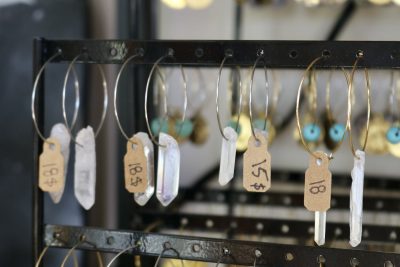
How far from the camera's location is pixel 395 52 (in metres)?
0.70

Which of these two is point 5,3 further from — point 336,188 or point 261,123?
point 336,188

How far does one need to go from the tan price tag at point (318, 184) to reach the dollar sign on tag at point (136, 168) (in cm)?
20

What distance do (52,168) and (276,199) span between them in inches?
27.2

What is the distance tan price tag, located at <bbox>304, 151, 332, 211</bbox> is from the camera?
693 millimetres

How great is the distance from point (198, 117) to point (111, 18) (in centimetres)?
39

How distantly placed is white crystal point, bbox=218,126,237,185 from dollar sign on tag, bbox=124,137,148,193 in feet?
0.32

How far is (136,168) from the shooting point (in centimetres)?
76

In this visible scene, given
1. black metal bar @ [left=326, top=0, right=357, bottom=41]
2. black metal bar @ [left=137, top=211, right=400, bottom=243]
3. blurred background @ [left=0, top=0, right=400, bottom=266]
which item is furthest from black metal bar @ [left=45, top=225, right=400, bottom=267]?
black metal bar @ [left=326, top=0, right=357, bottom=41]

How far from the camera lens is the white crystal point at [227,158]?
2.45 feet

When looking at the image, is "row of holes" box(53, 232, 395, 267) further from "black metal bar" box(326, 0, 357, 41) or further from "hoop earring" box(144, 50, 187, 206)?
"black metal bar" box(326, 0, 357, 41)

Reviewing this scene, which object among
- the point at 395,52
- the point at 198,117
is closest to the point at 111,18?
the point at 198,117

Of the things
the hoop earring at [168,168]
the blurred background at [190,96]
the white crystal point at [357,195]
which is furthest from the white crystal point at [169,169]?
the blurred background at [190,96]

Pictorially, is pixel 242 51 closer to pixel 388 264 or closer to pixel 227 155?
pixel 227 155

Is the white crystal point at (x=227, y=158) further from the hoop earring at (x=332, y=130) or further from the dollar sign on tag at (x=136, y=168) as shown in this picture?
the hoop earring at (x=332, y=130)
